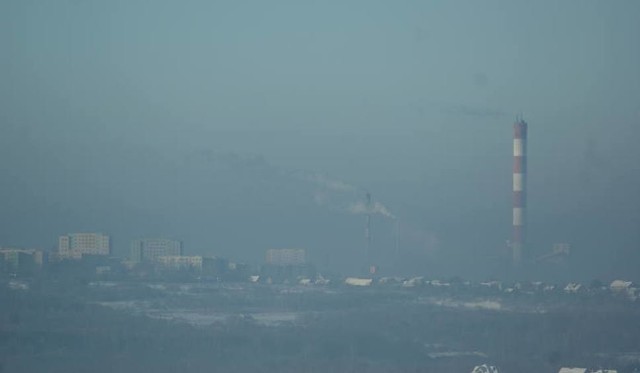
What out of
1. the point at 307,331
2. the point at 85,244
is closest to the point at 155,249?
the point at 85,244

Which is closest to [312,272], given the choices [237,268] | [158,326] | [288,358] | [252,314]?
[237,268]

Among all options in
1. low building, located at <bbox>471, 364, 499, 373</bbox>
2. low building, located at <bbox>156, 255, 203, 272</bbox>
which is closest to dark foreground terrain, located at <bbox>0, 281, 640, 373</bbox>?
low building, located at <bbox>471, 364, 499, 373</bbox>

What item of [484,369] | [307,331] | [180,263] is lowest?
[484,369]


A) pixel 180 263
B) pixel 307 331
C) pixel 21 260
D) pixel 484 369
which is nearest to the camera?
pixel 484 369

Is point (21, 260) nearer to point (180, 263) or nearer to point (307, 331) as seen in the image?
point (180, 263)

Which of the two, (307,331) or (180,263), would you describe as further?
(180,263)

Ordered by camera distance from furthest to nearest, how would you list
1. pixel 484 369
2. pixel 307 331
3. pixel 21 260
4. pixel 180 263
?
pixel 180 263, pixel 21 260, pixel 307 331, pixel 484 369

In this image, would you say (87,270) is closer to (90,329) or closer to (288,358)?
(90,329)

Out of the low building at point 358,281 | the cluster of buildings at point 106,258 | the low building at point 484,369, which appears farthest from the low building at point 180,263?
the low building at point 484,369
